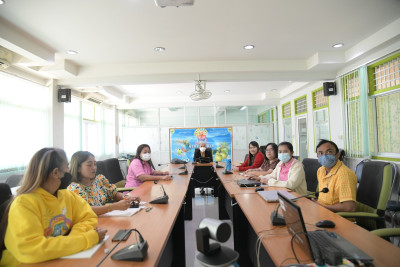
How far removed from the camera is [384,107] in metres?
3.86

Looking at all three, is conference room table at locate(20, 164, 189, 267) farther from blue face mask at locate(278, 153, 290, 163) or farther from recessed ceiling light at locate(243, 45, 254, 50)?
recessed ceiling light at locate(243, 45, 254, 50)

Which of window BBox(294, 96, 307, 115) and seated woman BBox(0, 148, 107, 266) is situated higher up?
window BBox(294, 96, 307, 115)

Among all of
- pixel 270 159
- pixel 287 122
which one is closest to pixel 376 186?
pixel 270 159

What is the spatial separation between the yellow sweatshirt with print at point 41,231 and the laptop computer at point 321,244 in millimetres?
1057

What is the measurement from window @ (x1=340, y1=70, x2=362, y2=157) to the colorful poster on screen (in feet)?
13.7

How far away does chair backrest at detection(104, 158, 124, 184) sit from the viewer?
141 inches

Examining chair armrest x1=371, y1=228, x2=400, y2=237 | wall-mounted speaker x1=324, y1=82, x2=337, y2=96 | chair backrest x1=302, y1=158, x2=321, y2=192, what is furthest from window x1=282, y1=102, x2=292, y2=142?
chair armrest x1=371, y1=228, x2=400, y2=237

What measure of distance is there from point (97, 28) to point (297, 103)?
5.89 meters

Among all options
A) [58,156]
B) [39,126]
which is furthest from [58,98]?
[58,156]

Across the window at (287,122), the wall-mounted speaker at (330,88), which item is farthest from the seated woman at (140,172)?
the window at (287,122)

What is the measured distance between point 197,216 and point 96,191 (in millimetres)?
2226

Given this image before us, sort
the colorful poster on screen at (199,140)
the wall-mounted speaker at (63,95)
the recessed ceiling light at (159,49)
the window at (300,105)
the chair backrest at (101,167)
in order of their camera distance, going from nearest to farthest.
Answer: the chair backrest at (101,167)
the recessed ceiling light at (159,49)
the wall-mounted speaker at (63,95)
the window at (300,105)
the colorful poster on screen at (199,140)

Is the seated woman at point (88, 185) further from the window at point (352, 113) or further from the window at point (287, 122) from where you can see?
the window at point (287, 122)

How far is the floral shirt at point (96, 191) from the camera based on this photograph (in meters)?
1.90
